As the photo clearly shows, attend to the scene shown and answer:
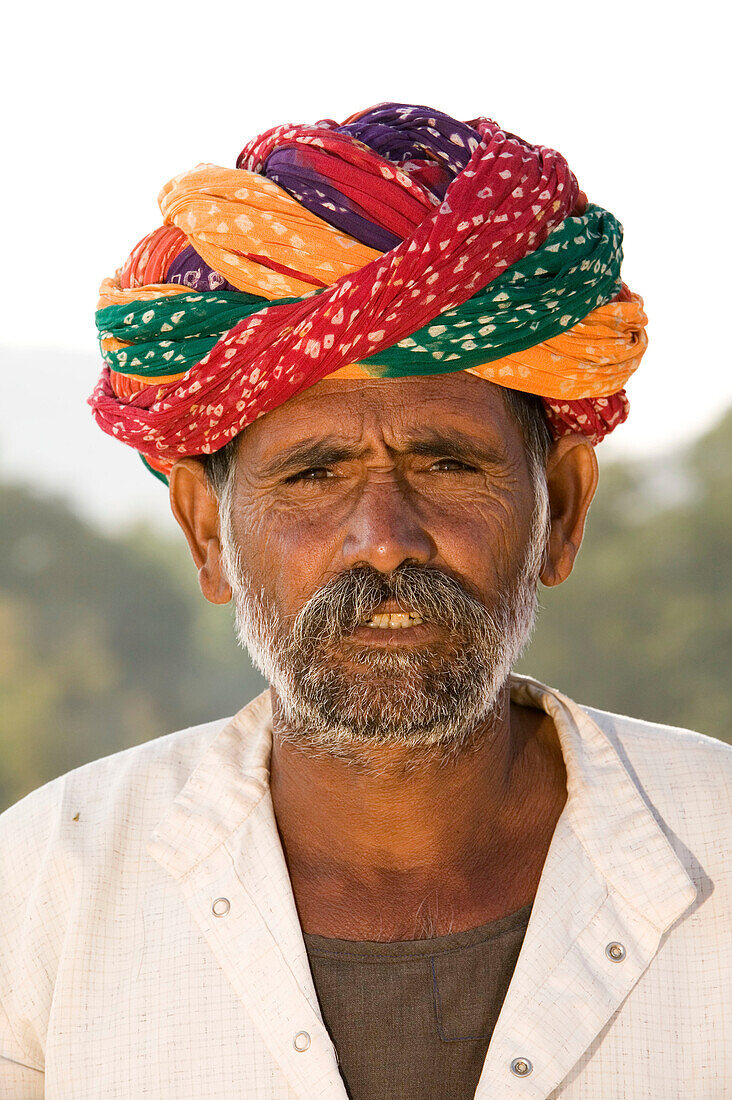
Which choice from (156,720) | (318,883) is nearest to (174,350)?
(318,883)

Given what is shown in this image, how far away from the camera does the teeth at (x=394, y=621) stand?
211cm

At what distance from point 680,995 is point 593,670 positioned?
1592 centimetres

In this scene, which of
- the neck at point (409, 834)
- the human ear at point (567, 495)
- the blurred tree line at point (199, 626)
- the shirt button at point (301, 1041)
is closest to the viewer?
the shirt button at point (301, 1041)

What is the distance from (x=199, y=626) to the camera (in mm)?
16734

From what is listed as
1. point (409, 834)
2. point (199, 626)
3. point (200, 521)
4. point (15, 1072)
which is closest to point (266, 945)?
point (409, 834)

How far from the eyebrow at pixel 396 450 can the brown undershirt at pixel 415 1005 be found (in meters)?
0.81

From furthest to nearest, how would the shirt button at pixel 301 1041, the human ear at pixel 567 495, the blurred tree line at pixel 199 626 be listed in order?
the blurred tree line at pixel 199 626 < the human ear at pixel 567 495 < the shirt button at pixel 301 1041

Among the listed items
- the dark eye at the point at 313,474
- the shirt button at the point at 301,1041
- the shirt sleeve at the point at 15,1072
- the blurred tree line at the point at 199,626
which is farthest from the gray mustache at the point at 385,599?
the blurred tree line at the point at 199,626

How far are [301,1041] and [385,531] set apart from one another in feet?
2.71

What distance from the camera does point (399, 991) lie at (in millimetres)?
2070

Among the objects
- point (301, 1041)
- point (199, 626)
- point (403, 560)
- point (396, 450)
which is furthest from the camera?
point (199, 626)

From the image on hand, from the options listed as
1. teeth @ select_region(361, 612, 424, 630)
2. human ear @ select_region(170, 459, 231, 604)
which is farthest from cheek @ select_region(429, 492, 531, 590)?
human ear @ select_region(170, 459, 231, 604)

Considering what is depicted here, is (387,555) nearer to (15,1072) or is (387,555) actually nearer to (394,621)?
(394,621)

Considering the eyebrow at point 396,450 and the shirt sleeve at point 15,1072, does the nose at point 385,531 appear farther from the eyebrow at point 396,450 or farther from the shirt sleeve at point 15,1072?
the shirt sleeve at point 15,1072
